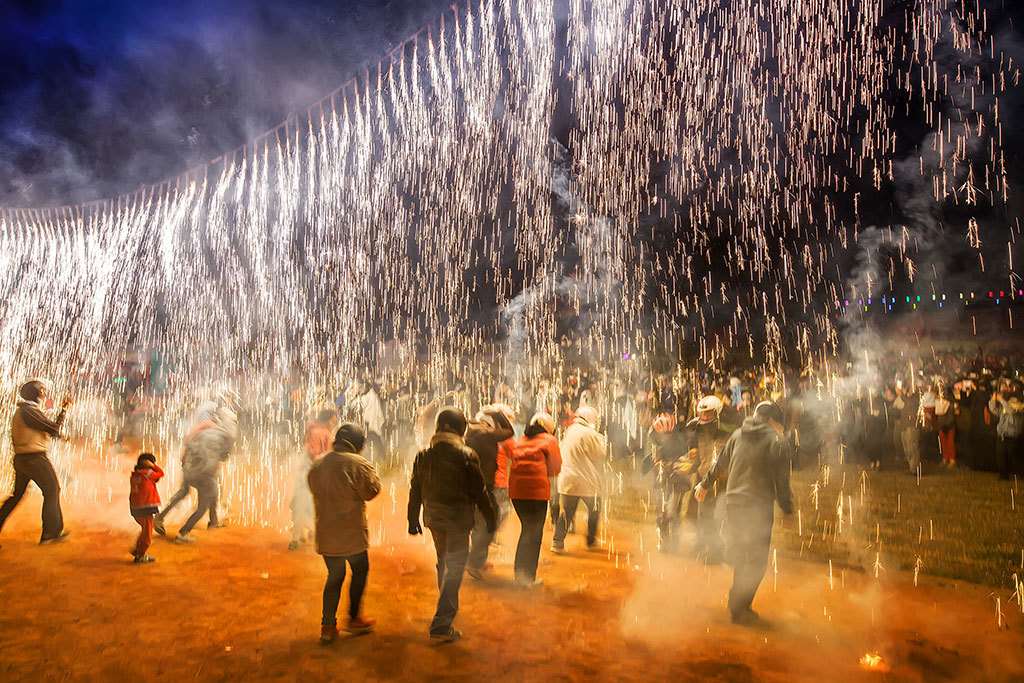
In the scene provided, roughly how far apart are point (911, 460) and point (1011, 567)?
717 cm

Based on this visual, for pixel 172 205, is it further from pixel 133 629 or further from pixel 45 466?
pixel 133 629

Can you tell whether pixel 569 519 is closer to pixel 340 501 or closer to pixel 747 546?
pixel 747 546

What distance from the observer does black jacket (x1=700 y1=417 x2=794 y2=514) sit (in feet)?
15.7

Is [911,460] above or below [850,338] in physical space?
below

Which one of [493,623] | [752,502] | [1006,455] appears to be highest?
[752,502]

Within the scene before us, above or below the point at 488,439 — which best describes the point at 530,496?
below

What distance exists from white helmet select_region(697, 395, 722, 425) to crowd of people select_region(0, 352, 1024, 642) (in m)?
0.02

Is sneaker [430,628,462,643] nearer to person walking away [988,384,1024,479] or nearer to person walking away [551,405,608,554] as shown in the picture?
person walking away [551,405,608,554]

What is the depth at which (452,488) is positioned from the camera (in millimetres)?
4637

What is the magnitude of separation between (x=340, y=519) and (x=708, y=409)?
13.0 ft

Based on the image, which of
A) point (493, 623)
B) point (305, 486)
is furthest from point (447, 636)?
point (305, 486)

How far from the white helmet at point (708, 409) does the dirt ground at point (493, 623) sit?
62.3 inches

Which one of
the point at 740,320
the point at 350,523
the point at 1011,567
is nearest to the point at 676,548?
the point at 1011,567

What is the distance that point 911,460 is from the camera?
12672 millimetres
